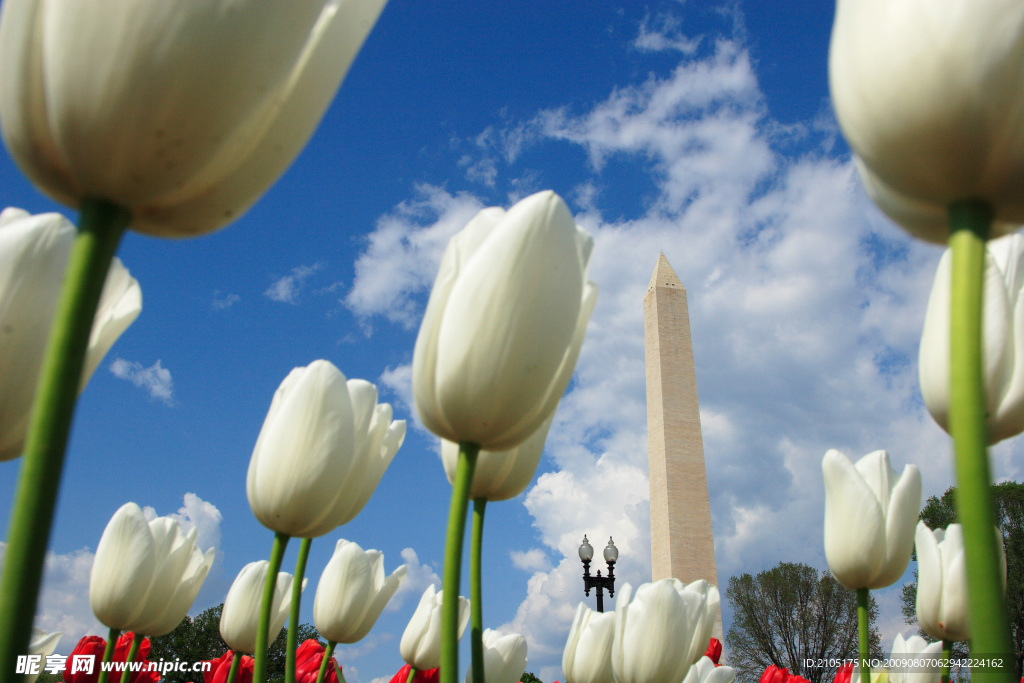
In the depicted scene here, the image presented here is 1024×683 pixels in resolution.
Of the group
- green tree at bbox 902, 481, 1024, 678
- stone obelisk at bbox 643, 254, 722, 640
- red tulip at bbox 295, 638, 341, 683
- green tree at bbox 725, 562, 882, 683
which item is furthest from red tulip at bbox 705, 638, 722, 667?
green tree at bbox 725, 562, 882, 683

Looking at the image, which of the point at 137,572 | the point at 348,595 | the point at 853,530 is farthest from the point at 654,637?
the point at 137,572

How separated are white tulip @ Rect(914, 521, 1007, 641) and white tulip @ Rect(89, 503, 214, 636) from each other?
165 cm

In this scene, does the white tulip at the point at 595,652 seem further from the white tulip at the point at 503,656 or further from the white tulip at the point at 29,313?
the white tulip at the point at 29,313

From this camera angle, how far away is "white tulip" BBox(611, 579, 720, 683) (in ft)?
4.67

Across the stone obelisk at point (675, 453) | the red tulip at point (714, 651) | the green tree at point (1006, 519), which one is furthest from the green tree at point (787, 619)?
the red tulip at point (714, 651)

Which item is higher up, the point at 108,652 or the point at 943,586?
the point at 943,586

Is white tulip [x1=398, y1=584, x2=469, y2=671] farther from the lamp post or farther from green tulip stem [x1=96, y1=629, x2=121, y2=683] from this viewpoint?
the lamp post

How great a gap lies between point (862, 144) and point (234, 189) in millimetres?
471

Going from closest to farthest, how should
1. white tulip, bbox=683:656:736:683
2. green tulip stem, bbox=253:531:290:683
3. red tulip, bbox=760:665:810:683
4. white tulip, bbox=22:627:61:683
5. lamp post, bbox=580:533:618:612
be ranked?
green tulip stem, bbox=253:531:290:683, white tulip, bbox=22:627:61:683, white tulip, bbox=683:656:736:683, red tulip, bbox=760:665:810:683, lamp post, bbox=580:533:618:612

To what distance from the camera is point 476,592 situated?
0.97 m

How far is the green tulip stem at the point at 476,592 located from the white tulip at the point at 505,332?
0.84 feet

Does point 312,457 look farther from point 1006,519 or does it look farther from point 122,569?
point 1006,519

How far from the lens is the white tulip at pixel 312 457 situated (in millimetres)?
1112

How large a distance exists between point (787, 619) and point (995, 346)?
98.1 ft
